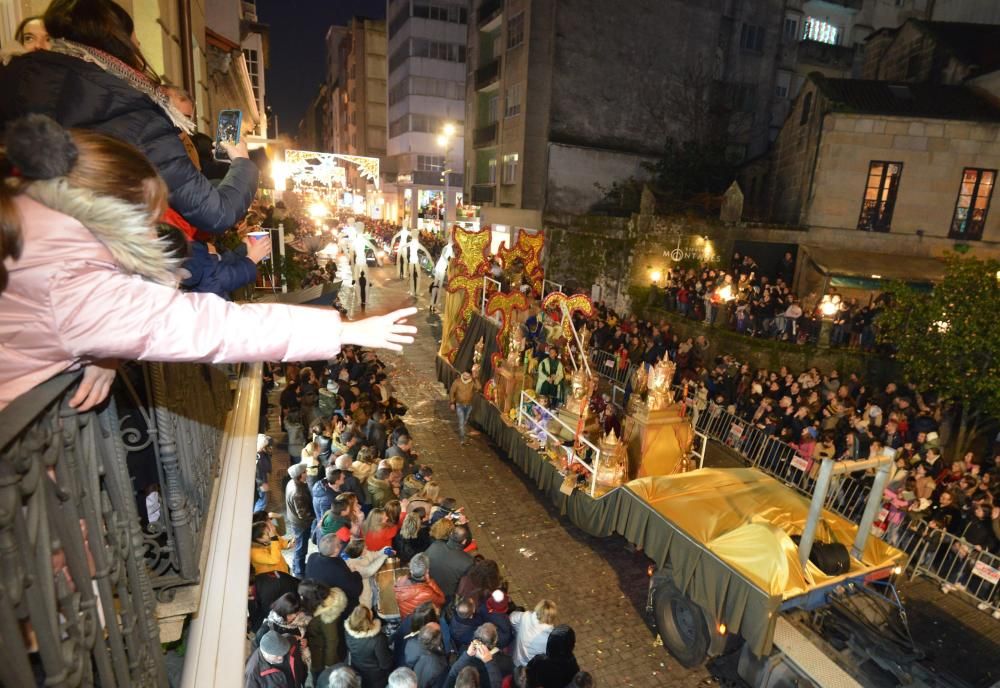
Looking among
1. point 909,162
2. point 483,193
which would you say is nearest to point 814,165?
point 909,162

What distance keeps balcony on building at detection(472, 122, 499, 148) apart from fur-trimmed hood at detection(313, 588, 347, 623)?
102ft

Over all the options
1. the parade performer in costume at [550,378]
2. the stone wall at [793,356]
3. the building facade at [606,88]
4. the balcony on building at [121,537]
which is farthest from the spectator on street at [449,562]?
the building facade at [606,88]

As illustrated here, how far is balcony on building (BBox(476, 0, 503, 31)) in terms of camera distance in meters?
31.3

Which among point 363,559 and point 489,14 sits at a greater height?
point 489,14

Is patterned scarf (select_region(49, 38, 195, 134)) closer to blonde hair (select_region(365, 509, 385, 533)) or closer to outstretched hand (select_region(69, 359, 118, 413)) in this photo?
outstretched hand (select_region(69, 359, 118, 413))

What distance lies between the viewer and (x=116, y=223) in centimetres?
143

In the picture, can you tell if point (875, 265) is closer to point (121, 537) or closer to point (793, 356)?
point (793, 356)

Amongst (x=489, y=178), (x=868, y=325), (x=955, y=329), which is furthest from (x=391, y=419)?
(x=489, y=178)

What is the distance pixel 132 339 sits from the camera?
138 centimetres

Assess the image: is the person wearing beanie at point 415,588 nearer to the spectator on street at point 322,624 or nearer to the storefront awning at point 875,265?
the spectator on street at point 322,624

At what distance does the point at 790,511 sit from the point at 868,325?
11076mm

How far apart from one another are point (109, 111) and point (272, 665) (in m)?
4.41

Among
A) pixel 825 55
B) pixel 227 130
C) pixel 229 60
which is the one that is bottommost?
pixel 227 130

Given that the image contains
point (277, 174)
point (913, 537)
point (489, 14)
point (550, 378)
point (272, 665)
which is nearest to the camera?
→ point (272, 665)
